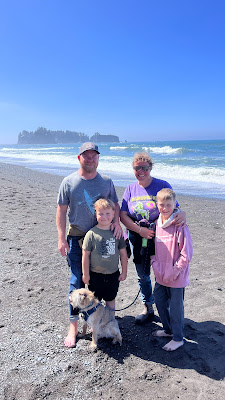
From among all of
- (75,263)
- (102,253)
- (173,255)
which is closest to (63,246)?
(75,263)

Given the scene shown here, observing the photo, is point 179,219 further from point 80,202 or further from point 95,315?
point 95,315

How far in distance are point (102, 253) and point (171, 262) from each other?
0.70m

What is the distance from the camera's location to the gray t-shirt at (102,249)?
2.93m

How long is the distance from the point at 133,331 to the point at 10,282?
2.06 meters

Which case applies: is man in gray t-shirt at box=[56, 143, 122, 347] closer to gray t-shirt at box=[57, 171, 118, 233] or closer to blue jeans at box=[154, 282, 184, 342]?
gray t-shirt at box=[57, 171, 118, 233]

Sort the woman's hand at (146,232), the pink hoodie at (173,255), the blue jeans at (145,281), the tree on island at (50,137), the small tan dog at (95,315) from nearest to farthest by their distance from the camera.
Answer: the pink hoodie at (173,255), the small tan dog at (95,315), the woman's hand at (146,232), the blue jeans at (145,281), the tree on island at (50,137)

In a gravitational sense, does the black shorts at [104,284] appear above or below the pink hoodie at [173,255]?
below

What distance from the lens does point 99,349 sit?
117 inches

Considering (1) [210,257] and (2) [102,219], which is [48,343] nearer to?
(2) [102,219]

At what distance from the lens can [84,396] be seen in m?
2.39

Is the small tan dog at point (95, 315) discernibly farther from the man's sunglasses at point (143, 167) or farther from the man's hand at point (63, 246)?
the man's sunglasses at point (143, 167)

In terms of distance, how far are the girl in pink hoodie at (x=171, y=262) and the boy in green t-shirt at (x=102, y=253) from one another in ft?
1.32

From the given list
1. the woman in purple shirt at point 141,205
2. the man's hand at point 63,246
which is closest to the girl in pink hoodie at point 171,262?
the woman in purple shirt at point 141,205

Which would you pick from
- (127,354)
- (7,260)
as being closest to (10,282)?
(7,260)
